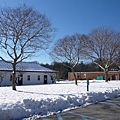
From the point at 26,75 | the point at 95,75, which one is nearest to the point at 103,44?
the point at 26,75

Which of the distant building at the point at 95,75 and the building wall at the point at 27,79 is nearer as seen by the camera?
the building wall at the point at 27,79

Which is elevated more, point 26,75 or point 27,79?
point 26,75

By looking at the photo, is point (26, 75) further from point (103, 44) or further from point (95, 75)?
point (95, 75)

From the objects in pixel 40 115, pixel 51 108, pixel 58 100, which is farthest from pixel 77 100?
pixel 40 115

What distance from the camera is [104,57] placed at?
45031mm

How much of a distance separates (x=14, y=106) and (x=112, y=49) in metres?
36.4

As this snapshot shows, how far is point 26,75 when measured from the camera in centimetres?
4328

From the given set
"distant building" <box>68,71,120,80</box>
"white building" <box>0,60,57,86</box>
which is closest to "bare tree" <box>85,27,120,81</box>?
"white building" <box>0,60,57,86</box>

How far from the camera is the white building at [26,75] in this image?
3941 centimetres

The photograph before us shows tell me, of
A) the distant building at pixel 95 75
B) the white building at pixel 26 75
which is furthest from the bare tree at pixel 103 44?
the distant building at pixel 95 75

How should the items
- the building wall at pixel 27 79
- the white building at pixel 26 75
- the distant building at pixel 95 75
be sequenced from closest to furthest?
1. the building wall at pixel 27 79
2. the white building at pixel 26 75
3. the distant building at pixel 95 75

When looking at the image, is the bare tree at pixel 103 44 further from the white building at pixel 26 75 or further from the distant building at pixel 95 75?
the distant building at pixel 95 75

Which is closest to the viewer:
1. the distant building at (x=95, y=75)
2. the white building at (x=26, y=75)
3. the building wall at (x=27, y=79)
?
the building wall at (x=27, y=79)

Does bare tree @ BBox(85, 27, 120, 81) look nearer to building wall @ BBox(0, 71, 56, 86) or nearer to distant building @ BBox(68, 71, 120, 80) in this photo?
building wall @ BBox(0, 71, 56, 86)
